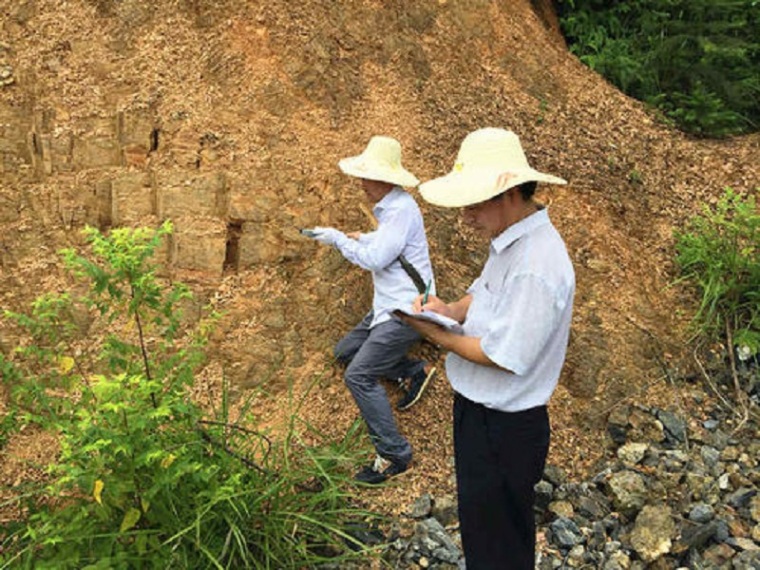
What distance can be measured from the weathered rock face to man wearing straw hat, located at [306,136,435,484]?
0.79 metres

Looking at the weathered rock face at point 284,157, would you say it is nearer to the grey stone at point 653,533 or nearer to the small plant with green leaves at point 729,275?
the small plant with green leaves at point 729,275

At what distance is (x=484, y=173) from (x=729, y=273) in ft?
10.4

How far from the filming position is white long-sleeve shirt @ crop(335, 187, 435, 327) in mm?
3533

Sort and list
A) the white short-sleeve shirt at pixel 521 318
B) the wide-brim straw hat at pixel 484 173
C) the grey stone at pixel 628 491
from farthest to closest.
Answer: the grey stone at pixel 628 491, the wide-brim straw hat at pixel 484 173, the white short-sleeve shirt at pixel 521 318

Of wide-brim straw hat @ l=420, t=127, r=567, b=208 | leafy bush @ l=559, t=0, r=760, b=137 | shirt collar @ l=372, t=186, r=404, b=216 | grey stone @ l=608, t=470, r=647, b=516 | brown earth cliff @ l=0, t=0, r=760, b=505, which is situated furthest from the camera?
leafy bush @ l=559, t=0, r=760, b=137

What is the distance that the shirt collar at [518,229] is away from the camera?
2.43 m

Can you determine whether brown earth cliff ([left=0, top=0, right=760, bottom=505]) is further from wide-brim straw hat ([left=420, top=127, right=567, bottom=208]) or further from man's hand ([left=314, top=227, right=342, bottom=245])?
wide-brim straw hat ([left=420, top=127, right=567, bottom=208])

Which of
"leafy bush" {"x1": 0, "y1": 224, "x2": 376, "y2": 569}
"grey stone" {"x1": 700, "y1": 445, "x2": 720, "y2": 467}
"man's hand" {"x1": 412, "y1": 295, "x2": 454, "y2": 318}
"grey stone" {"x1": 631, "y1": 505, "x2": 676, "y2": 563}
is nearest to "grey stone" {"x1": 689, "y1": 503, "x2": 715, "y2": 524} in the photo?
"grey stone" {"x1": 631, "y1": 505, "x2": 676, "y2": 563}

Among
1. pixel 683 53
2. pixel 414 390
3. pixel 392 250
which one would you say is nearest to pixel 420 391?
pixel 414 390

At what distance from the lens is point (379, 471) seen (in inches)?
149

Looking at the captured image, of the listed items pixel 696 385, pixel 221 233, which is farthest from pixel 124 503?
pixel 696 385

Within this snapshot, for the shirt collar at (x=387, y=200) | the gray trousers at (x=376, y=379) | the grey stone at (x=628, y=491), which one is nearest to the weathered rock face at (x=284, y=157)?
the grey stone at (x=628, y=491)

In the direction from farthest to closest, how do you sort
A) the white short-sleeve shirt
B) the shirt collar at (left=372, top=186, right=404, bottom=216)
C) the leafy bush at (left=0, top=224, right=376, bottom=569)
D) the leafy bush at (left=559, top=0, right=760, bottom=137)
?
the leafy bush at (left=559, top=0, right=760, bottom=137)
the shirt collar at (left=372, top=186, right=404, bottom=216)
the leafy bush at (left=0, top=224, right=376, bottom=569)
the white short-sleeve shirt

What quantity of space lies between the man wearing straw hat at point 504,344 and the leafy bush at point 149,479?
2.55ft
